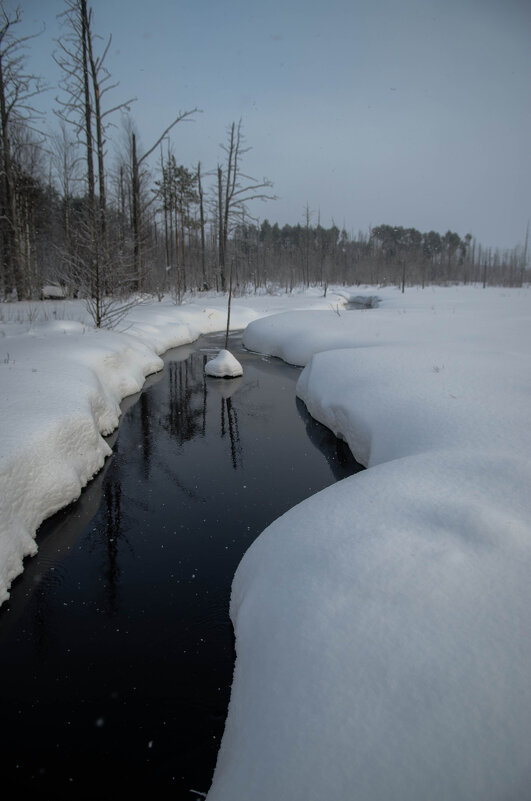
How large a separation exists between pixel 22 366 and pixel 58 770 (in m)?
5.52

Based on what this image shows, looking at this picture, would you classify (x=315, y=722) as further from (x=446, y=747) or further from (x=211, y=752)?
(x=211, y=752)

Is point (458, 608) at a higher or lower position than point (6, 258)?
lower

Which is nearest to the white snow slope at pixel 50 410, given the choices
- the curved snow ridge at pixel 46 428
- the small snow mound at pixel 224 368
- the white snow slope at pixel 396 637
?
the curved snow ridge at pixel 46 428

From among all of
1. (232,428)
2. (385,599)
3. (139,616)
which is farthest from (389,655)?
(232,428)

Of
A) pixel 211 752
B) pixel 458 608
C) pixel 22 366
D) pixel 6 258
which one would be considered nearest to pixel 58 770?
pixel 211 752

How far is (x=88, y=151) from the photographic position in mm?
13750

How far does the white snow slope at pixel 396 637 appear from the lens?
5.52ft

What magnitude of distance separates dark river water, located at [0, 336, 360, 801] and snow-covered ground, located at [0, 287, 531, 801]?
28cm

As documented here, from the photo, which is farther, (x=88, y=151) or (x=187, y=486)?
(x=88, y=151)

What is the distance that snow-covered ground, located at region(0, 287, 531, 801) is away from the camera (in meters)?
1.71

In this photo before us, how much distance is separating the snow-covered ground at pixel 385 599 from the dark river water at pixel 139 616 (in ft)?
0.91

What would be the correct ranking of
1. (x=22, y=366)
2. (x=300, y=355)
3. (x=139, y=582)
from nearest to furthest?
(x=139, y=582)
(x=22, y=366)
(x=300, y=355)

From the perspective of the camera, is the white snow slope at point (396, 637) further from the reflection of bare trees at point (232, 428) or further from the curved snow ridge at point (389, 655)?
the reflection of bare trees at point (232, 428)

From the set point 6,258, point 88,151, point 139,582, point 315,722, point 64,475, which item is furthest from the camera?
point 6,258
